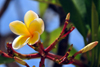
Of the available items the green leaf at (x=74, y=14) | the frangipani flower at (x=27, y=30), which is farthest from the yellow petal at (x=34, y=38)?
the green leaf at (x=74, y=14)

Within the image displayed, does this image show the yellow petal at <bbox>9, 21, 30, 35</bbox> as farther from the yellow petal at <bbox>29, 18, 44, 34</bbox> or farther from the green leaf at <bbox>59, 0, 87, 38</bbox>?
the green leaf at <bbox>59, 0, 87, 38</bbox>

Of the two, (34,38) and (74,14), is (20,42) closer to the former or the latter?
(34,38)

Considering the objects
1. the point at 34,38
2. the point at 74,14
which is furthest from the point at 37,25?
the point at 74,14

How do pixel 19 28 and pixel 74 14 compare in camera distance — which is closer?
pixel 19 28

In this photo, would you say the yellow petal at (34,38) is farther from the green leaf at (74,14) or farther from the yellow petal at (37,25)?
the green leaf at (74,14)

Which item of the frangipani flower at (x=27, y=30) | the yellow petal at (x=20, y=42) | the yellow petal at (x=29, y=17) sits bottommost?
the yellow petal at (x=20, y=42)

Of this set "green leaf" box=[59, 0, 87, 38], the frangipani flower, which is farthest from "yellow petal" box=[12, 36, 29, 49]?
"green leaf" box=[59, 0, 87, 38]
